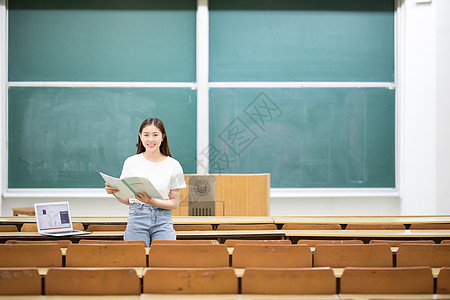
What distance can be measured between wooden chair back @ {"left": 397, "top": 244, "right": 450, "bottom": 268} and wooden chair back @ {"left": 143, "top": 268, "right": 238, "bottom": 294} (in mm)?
1100

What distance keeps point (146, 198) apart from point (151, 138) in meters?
0.43

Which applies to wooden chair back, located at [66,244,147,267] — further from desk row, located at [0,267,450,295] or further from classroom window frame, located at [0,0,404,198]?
classroom window frame, located at [0,0,404,198]

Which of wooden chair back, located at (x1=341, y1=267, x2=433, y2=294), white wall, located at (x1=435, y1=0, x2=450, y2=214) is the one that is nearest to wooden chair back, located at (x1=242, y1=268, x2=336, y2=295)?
wooden chair back, located at (x1=341, y1=267, x2=433, y2=294)

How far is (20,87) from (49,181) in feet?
4.65

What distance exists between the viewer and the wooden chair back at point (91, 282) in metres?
1.89

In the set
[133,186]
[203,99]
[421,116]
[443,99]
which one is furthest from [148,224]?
[443,99]

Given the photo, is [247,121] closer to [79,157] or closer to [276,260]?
[79,157]

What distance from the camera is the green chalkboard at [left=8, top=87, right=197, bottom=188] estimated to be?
582 cm

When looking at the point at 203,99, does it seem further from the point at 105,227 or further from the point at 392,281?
the point at 392,281

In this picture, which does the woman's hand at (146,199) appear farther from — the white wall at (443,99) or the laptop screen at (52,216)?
the white wall at (443,99)

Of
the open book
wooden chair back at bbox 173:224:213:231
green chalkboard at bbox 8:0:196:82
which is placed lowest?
wooden chair back at bbox 173:224:213:231

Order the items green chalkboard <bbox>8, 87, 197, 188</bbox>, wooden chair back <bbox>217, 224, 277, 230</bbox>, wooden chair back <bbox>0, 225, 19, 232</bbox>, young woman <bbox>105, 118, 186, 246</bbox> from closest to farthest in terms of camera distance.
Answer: young woman <bbox>105, 118, 186, 246</bbox> → wooden chair back <bbox>0, 225, 19, 232</bbox> → wooden chair back <bbox>217, 224, 277, 230</bbox> → green chalkboard <bbox>8, 87, 197, 188</bbox>

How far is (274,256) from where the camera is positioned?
2.29m

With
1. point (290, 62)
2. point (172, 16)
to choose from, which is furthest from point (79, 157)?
point (290, 62)
